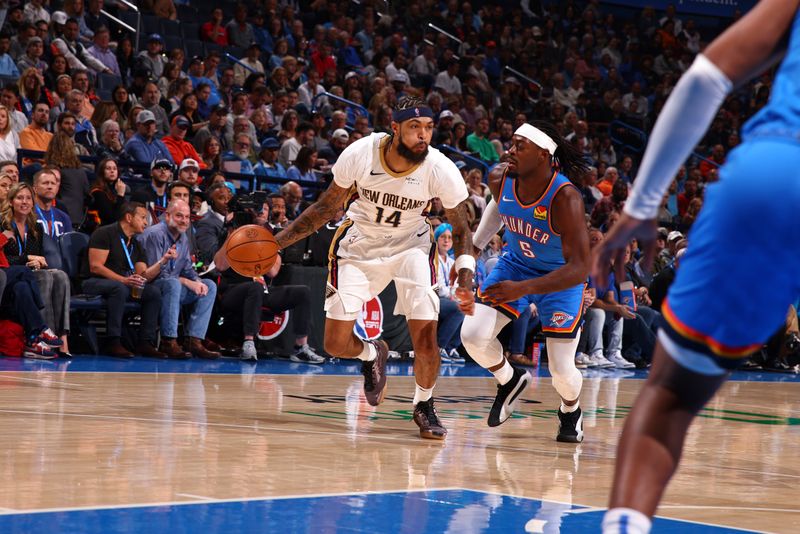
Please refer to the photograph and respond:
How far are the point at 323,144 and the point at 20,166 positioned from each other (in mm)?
4576

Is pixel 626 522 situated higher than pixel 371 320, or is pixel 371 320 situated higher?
pixel 626 522

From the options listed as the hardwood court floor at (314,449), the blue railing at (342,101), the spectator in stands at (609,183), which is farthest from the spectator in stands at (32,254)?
the spectator in stands at (609,183)

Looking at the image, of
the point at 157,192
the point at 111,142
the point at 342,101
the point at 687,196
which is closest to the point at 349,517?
the point at 157,192

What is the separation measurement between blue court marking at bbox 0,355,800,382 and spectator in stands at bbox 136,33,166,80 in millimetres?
4783

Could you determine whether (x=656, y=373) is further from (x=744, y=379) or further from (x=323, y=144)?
(x=323, y=144)

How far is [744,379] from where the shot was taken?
13555 mm

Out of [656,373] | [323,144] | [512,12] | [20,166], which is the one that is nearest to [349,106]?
[323,144]

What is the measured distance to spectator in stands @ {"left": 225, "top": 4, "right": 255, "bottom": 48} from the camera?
55.2 ft

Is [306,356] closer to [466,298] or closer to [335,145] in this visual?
[335,145]

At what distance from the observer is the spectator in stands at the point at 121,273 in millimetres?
10477

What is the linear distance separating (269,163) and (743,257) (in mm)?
11635

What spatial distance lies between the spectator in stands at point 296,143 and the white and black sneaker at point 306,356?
3177mm

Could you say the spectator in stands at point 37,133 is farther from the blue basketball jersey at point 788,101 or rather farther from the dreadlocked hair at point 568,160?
the blue basketball jersey at point 788,101

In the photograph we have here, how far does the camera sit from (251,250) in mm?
6879
